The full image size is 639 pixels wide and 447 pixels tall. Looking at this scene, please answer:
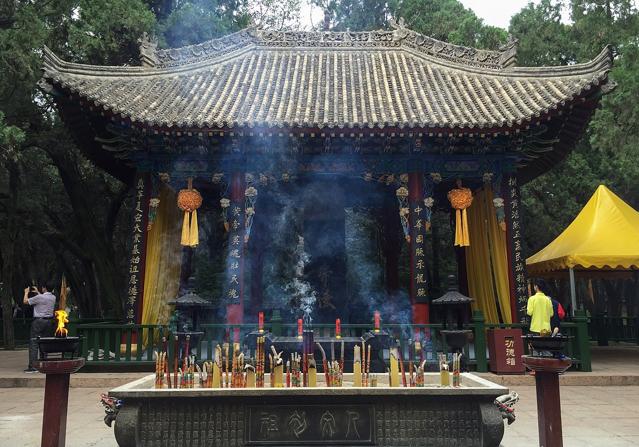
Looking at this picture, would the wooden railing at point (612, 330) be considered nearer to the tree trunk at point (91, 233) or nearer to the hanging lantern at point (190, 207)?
the hanging lantern at point (190, 207)

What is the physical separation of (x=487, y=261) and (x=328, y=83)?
5.19 m

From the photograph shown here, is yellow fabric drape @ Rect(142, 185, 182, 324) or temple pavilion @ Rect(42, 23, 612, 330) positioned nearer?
temple pavilion @ Rect(42, 23, 612, 330)

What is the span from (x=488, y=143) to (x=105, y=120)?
7.33 meters

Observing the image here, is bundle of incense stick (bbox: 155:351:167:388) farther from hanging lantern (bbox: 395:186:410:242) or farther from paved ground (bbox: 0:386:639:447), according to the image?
hanging lantern (bbox: 395:186:410:242)

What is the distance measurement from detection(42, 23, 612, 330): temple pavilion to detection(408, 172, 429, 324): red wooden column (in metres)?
0.03

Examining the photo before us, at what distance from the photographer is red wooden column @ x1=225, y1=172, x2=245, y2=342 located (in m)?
9.64

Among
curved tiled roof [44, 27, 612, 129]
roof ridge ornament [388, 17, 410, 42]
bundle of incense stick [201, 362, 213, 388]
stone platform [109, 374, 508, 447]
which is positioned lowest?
stone platform [109, 374, 508, 447]

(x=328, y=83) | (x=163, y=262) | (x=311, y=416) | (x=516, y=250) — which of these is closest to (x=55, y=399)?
(x=311, y=416)

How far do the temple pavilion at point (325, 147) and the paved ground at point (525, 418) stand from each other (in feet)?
7.99

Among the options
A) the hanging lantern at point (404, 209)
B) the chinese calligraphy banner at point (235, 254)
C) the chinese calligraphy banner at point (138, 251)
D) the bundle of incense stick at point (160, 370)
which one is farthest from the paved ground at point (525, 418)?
the hanging lantern at point (404, 209)

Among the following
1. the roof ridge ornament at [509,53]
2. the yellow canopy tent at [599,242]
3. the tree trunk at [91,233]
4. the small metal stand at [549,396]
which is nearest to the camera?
the small metal stand at [549,396]

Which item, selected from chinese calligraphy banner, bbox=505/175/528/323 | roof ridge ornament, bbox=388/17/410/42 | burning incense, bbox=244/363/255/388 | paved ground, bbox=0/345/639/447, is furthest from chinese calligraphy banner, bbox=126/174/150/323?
roof ridge ornament, bbox=388/17/410/42

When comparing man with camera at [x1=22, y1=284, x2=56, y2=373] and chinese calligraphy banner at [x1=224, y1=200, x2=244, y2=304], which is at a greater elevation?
chinese calligraphy banner at [x1=224, y1=200, x2=244, y2=304]

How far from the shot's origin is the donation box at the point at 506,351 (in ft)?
27.5
